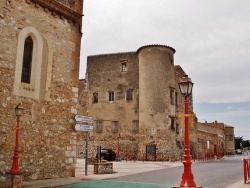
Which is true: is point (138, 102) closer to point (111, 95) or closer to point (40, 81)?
point (111, 95)

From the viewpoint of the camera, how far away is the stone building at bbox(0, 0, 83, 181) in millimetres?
11242

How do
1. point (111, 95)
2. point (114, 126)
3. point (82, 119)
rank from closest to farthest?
point (82, 119)
point (114, 126)
point (111, 95)

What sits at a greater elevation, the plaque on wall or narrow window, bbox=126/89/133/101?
the plaque on wall

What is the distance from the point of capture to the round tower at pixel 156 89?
3070 centimetres

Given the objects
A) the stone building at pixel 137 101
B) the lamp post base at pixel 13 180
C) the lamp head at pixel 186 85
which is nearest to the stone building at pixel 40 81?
the lamp post base at pixel 13 180

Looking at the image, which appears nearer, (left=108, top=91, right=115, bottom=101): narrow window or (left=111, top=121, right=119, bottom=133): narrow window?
(left=111, top=121, right=119, bottom=133): narrow window

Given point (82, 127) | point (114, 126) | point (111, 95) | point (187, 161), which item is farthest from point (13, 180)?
point (111, 95)

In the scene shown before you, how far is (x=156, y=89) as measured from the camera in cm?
3088

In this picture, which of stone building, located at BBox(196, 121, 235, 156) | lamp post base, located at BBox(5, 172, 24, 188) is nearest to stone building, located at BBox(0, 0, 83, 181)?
lamp post base, located at BBox(5, 172, 24, 188)

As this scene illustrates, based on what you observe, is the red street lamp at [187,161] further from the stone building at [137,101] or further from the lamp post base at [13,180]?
the stone building at [137,101]

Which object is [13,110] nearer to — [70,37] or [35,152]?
[35,152]

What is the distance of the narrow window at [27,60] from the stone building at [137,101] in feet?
64.6

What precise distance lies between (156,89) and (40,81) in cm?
1946

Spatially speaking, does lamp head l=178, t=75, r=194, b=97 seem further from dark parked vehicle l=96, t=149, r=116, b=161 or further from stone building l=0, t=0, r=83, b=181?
dark parked vehicle l=96, t=149, r=116, b=161
